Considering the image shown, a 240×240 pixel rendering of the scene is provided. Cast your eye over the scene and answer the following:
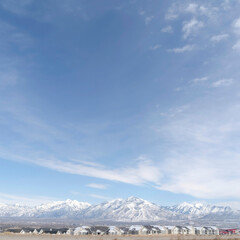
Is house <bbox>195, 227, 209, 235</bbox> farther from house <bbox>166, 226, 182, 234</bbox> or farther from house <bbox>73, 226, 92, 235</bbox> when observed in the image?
house <bbox>73, 226, 92, 235</bbox>

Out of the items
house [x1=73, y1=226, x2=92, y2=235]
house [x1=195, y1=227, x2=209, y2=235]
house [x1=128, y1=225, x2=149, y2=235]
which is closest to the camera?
house [x1=128, y1=225, x2=149, y2=235]

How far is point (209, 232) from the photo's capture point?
14788 centimetres

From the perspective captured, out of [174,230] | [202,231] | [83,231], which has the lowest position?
[83,231]

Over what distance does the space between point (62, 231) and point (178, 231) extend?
2747 inches

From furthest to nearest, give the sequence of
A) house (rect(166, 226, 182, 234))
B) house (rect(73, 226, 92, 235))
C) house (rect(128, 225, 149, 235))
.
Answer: house (rect(166, 226, 182, 234))
house (rect(73, 226, 92, 235))
house (rect(128, 225, 149, 235))

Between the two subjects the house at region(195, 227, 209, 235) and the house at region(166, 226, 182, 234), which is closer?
the house at region(166, 226, 182, 234)

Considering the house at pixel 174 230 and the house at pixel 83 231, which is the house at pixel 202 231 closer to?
the house at pixel 174 230

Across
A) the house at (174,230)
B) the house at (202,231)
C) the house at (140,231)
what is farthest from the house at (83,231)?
the house at (202,231)

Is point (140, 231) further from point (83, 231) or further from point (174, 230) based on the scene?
point (83, 231)

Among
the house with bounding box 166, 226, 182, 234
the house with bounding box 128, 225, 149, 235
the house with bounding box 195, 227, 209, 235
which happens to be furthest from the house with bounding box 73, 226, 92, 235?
the house with bounding box 195, 227, 209, 235

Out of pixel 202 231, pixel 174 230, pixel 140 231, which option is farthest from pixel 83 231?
pixel 202 231

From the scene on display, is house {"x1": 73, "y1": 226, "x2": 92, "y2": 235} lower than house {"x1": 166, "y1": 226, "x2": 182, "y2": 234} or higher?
lower

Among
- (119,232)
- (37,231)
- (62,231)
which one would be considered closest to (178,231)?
(119,232)

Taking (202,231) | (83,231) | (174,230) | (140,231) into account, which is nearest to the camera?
(140,231)
